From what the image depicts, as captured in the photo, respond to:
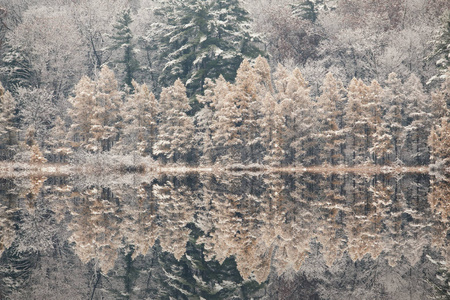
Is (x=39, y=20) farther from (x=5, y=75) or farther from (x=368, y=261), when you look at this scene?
(x=368, y=261)

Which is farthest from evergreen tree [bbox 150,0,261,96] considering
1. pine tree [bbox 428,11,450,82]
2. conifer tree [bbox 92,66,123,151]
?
pine tree [bbox 428,11,450,82]

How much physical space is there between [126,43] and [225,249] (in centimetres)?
5350

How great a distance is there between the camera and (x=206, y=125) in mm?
51031

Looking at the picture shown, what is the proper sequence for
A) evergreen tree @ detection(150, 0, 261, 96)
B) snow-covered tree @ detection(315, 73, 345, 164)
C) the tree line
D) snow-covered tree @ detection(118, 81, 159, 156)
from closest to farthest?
the tree line < snow-covered tree @ detection(315, 73, 345, 164) < snow-covered tree @ detection(118, 81, 159, 156) < evergreen tree @ detection(150, 0, 261, 96)

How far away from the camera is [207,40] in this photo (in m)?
57.0

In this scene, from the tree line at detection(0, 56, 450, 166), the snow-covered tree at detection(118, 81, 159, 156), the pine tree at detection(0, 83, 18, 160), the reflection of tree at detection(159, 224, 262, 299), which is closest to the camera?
the reflection of tree at detection(159, 224, 262, 299)

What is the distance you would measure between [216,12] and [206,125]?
13885 millimetres

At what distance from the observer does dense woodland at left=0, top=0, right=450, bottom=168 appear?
4797 centimetres

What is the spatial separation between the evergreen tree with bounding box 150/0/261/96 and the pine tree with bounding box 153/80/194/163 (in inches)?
150

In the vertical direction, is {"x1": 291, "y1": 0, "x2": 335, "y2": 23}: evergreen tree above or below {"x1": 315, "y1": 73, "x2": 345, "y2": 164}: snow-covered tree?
above

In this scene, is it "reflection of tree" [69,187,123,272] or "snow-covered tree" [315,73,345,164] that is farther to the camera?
"snow-covered tree" [315,73,345,164]

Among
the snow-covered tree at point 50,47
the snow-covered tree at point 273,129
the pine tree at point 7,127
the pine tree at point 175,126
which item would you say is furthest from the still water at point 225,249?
the snow-covered tree at point 50,47

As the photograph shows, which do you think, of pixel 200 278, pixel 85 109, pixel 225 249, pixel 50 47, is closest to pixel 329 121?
pixel 85 109

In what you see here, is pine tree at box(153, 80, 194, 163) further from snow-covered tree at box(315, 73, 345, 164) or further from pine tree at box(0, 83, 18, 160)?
pine tree at box(0, 83, 18, 160)
